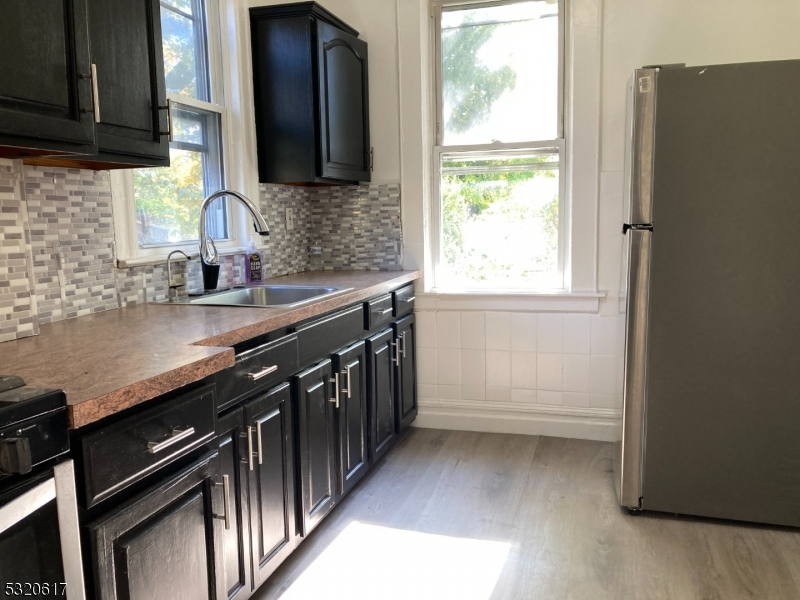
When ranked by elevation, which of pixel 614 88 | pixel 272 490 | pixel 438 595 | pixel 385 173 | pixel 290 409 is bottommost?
pixel 438 595

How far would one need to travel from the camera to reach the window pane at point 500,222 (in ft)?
10.9

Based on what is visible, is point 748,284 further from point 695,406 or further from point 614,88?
point 614,88

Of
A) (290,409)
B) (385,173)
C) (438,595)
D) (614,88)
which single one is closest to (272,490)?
(290,409)

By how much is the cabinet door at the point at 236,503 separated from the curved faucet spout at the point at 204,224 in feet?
2.87

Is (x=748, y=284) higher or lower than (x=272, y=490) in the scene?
higher

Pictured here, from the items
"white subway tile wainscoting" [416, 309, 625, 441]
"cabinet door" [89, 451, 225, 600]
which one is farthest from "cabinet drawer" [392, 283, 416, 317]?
"cabinet door" [89, 451, 225, 600]

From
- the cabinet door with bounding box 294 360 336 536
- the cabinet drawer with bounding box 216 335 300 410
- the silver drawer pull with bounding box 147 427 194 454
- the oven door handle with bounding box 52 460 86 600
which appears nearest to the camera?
the oven door handle with bounding box 52 460 86 600

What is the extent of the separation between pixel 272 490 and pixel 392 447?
1.33 metres

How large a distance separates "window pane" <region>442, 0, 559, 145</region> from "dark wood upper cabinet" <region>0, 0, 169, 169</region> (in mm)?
1821

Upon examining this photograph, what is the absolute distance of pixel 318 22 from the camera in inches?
115

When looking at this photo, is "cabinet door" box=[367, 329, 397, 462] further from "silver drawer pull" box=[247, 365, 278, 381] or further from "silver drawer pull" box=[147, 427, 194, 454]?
"silver drawer pull" box=[147, 427, 194, 454]

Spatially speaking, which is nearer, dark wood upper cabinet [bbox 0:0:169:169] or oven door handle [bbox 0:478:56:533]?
oven door handle [bbox 0:478:56:533]

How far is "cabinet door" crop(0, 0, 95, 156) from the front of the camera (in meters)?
1.36

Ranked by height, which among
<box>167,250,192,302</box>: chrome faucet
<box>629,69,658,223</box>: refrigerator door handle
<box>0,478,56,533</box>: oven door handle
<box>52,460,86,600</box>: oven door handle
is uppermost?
<box>629,69,658,223</box>: refrigerator door handle
